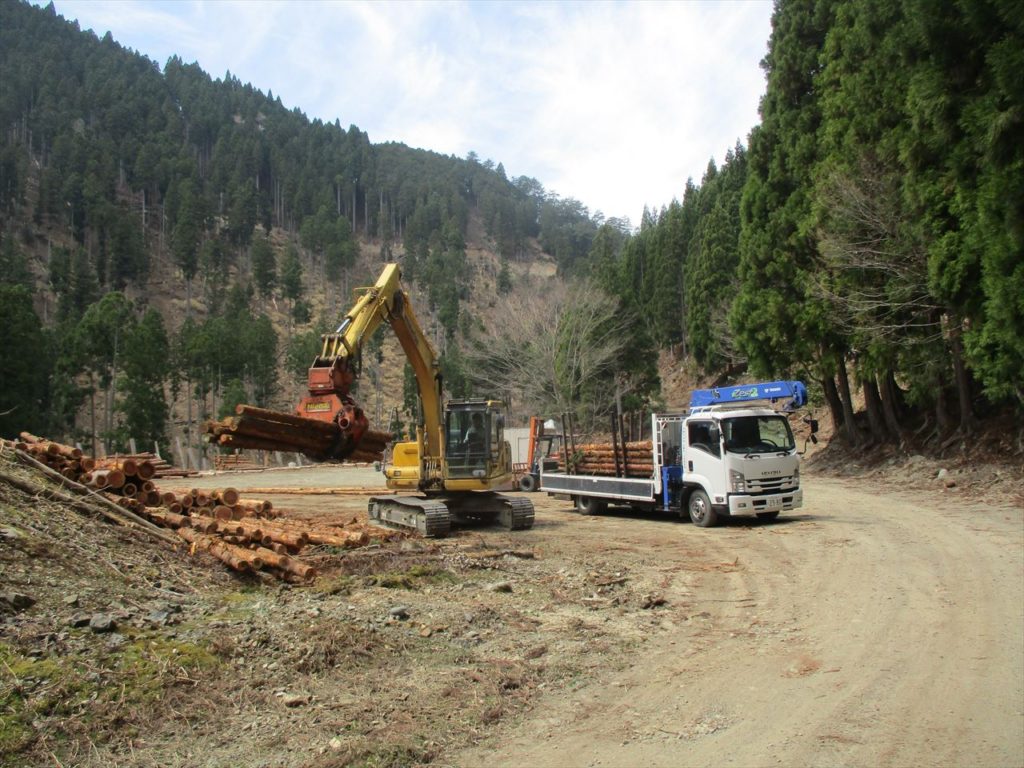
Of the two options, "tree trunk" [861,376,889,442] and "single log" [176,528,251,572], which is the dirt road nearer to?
"single log" [176,528,251,572]

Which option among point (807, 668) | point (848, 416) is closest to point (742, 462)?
point (807, 668)

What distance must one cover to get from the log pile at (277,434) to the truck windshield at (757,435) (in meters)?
7.45

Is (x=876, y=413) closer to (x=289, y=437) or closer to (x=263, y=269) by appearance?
(x=289, y=437)

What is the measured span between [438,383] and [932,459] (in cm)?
1670

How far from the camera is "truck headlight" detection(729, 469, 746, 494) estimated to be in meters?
16.0

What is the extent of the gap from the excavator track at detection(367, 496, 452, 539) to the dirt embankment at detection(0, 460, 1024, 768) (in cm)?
240

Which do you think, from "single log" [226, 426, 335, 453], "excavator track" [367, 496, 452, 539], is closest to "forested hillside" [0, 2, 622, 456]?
"excavator track" [367, 496, 452, 539]

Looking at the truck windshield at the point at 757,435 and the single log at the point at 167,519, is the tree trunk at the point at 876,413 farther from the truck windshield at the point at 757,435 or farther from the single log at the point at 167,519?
the single log at the point at 167,519

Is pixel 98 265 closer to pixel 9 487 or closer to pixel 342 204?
pixel 342 204

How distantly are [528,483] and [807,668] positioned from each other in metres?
22.0

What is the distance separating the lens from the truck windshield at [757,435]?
16188 mm

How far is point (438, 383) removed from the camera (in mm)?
15898

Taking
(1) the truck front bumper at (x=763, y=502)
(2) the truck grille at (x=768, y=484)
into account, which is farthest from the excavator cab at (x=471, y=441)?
(2) the truck grille at (x=768, y=484)

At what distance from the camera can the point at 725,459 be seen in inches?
629
